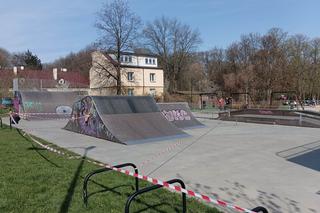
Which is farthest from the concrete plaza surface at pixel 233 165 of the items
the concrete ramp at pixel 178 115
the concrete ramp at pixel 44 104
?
the concrete ramp at pixel 44 104

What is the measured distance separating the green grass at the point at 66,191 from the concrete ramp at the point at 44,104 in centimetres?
1911

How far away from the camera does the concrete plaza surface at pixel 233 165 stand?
18.6ft

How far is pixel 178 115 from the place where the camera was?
19.0 m

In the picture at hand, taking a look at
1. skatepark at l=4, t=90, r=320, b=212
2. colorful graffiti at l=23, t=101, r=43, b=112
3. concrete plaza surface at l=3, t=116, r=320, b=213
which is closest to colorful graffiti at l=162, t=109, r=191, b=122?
skatepark at l=4, t=90, r=320, b=212

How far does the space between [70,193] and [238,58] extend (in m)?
51.0

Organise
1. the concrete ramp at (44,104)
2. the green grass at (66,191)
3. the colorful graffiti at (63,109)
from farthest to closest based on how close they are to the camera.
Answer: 1. the colorful graffiti at (63,109)
2. the concrete ramp at (44,104)
3. the green grass at (66,191)

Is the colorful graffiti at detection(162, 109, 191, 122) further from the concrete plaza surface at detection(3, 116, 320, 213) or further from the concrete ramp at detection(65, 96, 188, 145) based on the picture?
the concrete plaza surface at detection(3, 116, 320, 213)

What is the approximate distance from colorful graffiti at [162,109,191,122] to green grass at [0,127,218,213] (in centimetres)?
1056

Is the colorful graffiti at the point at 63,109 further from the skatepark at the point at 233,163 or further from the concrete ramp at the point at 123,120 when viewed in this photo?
the skatepark at the point at 233,163

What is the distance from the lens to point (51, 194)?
5.47 metres

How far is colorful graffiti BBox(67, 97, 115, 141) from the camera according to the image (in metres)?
13.6

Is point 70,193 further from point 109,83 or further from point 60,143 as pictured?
point 109,83

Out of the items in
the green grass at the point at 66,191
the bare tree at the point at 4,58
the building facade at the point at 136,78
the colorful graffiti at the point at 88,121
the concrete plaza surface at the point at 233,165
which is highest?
the bare tree at the point at 4,58

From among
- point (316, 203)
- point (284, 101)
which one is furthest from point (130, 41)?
point (316, 203)
